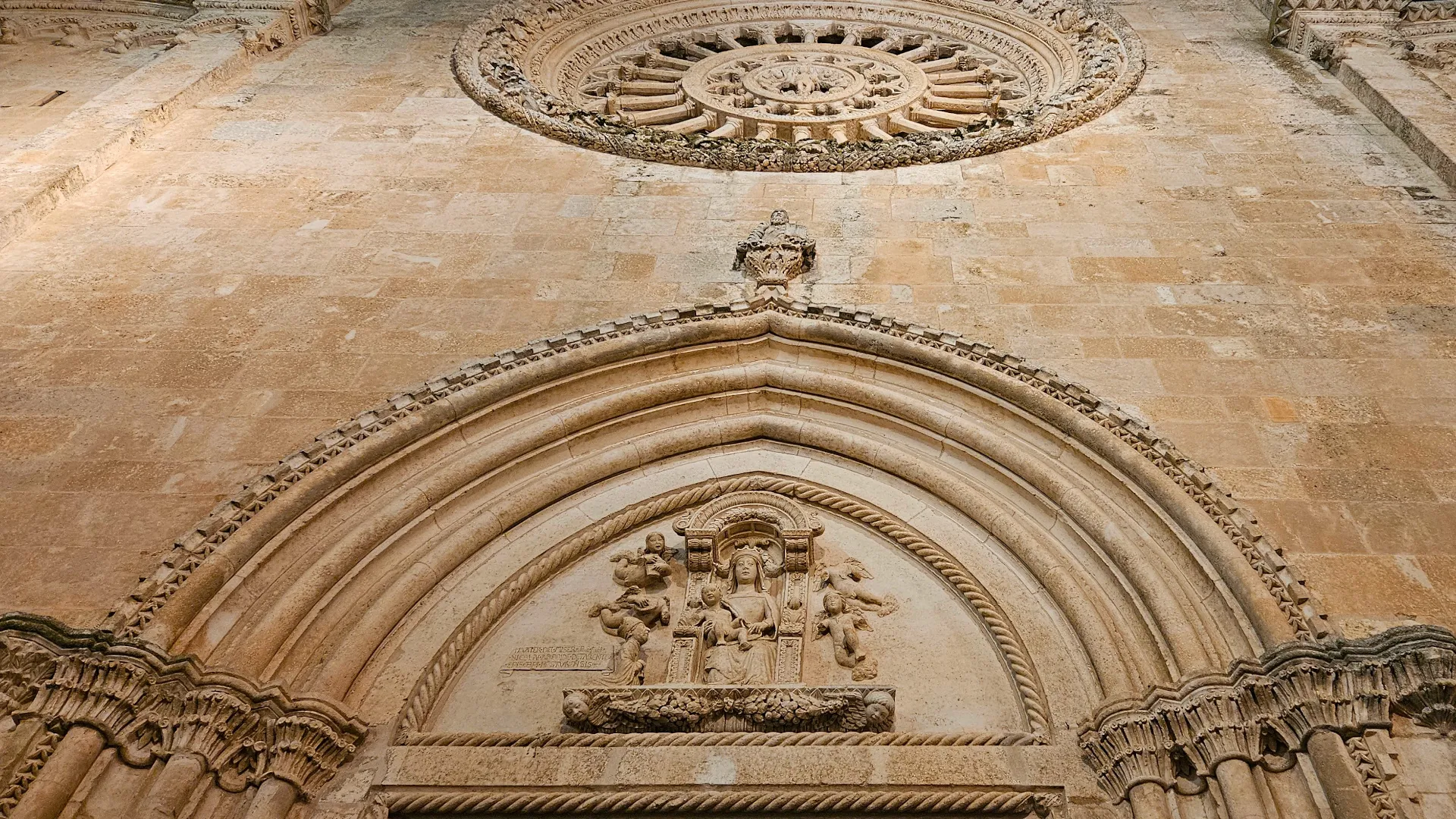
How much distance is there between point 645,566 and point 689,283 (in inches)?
77.1

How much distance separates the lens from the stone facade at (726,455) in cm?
376

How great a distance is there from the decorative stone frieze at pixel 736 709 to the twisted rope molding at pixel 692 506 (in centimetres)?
56

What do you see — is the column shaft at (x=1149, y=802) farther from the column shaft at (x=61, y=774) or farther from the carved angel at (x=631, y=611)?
the column shaft at (x=61, y=774)

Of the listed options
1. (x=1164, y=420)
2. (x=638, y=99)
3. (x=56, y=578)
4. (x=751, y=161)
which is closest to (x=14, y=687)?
(x=56, y=578)

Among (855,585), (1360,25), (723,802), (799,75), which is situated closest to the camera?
(723,802)

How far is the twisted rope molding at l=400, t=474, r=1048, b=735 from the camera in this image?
4.19 meters

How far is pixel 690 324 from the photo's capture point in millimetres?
5750

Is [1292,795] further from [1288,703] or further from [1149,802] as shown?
[1149,802]

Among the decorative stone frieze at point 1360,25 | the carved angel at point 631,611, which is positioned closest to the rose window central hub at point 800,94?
the decorative stone frieze at point 1360,25

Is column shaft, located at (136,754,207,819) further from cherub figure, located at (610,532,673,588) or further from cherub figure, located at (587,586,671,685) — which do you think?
cherub figure, located at (610,532,673,588)

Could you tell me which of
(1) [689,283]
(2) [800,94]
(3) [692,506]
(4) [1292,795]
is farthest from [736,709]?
(2) [800,94]

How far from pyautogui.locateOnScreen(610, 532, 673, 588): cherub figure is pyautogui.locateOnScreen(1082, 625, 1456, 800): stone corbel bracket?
6.54 feet

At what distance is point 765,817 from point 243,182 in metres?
5.53

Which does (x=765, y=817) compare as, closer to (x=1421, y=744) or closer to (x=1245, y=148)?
(x=1421, y=744)
